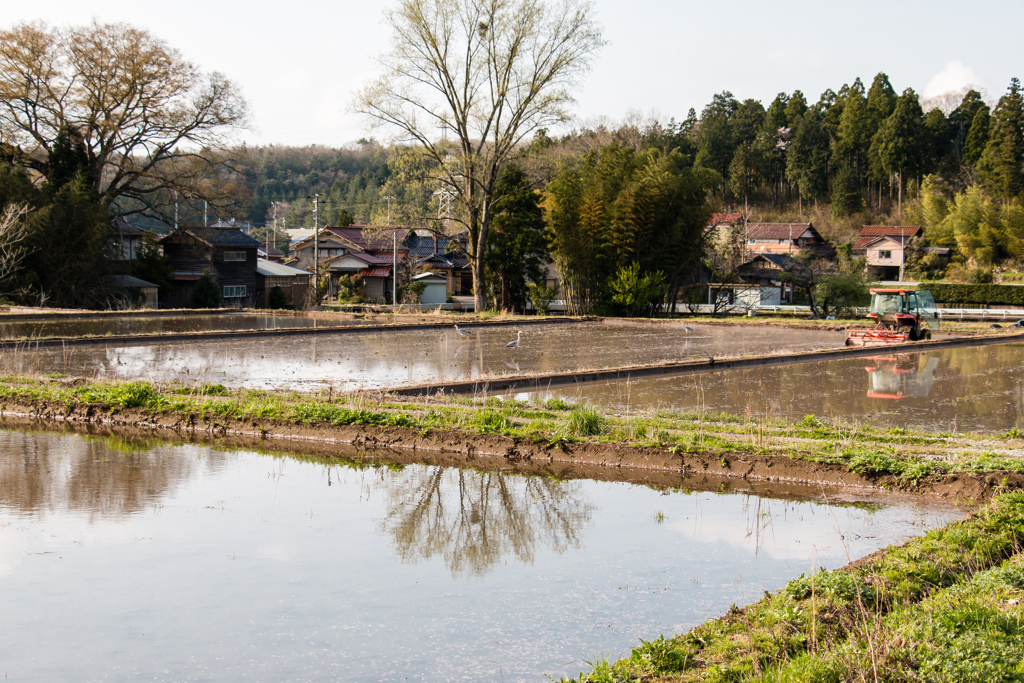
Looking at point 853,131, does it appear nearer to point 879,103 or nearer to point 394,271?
point 879,103

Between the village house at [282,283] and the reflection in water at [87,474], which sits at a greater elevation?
the village house at [282,283]

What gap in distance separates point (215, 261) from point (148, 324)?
16195 millimetres

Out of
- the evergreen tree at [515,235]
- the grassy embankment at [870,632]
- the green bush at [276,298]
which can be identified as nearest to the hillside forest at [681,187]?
the evergreen tree at [515,235]

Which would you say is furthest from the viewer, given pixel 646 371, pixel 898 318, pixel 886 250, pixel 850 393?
pixel 886 250

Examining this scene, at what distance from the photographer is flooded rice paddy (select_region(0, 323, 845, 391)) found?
1344 cm

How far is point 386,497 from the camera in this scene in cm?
673

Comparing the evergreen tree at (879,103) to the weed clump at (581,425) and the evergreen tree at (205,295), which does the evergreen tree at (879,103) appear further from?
the weed clump at (581,425)

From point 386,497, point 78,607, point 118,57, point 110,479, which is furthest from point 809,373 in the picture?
point 118,57

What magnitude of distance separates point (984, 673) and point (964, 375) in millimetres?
14576

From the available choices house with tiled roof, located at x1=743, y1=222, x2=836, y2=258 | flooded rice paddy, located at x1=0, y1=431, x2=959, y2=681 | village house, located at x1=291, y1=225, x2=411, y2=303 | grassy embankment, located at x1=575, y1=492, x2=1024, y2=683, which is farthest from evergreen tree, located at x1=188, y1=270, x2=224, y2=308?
grassy embankment, located at x1=575, y1=492, x2=1024, y2=683

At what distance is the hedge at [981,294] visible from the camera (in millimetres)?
42844

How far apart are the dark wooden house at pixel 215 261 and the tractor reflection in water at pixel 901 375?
29741mm

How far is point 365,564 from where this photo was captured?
5012 millimetres

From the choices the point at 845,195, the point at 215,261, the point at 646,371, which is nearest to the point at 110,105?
the point at 215,261
